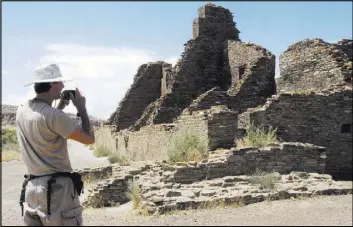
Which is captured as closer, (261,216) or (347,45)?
(261,216)

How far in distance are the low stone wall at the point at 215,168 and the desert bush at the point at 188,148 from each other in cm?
32

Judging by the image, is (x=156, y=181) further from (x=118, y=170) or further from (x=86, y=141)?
(x=86, y=141)

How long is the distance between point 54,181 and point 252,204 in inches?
223

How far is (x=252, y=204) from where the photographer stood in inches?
348

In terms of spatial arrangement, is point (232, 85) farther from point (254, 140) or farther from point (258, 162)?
point (258, 162)

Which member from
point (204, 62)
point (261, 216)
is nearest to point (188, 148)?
point (261, 216)

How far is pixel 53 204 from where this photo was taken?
12.7 feet

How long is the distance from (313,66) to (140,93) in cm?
1084

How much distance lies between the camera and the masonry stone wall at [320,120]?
526 inches

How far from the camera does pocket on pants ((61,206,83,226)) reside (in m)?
3.90

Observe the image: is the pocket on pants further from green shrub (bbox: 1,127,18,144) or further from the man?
green shrub (bbox: 1,127,18,144)

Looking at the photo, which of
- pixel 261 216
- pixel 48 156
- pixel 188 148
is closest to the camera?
pixel 48 156

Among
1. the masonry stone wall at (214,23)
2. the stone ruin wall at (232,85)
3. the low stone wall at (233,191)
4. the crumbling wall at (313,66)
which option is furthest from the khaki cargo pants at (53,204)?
the masonry stone wall at (214,23)

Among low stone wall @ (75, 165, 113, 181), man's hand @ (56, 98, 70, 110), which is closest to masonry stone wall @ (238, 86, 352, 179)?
low stone wall @ (75, 165, 113, 181)
